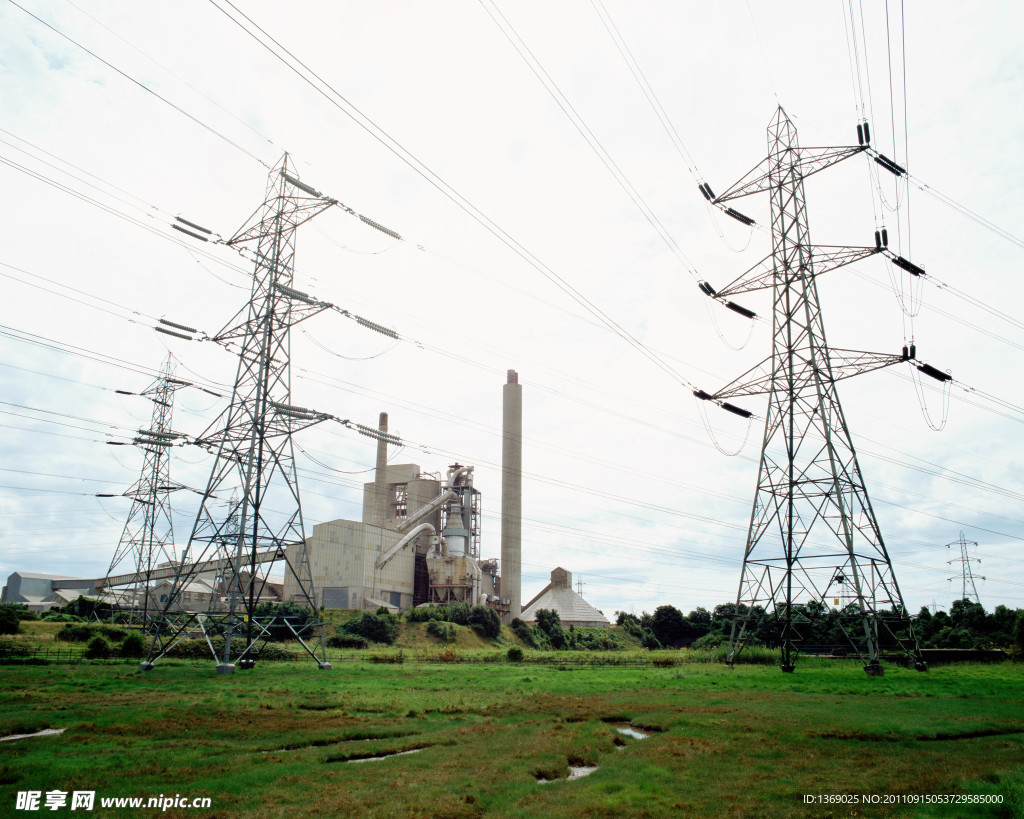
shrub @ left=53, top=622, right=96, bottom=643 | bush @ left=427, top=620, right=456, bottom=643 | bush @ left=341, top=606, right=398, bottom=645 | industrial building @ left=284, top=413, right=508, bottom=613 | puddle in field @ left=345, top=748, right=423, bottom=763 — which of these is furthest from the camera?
industrial building @ left=284, top=413, right=508, bottom=613

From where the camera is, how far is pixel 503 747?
593 inches

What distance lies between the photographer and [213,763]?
40.4 feet

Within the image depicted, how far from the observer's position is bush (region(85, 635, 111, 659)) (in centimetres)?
3803

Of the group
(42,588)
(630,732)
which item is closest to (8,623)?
(630,732)

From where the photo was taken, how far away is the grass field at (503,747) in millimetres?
10281

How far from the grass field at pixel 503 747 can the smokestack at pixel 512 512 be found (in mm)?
69619

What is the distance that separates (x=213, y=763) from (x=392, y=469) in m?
97.6

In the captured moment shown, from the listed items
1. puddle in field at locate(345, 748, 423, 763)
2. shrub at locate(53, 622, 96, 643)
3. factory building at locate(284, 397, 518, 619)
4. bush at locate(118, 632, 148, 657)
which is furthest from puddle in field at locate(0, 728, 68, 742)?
factory building at locate(284, 397, 518, 619)

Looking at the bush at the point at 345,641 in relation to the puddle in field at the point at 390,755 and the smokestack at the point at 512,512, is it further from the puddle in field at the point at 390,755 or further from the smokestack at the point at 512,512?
the puddle in field at the point at 390,755

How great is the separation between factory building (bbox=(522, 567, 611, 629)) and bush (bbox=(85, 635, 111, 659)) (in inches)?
2858

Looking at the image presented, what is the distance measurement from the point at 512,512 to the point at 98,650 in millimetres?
64145

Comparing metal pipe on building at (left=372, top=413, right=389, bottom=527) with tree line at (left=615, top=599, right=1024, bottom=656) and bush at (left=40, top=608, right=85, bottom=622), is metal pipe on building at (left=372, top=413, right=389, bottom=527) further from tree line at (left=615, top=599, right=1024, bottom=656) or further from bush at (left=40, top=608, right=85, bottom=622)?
tree line at (left=615, top=599, right=1024, bottom=656)

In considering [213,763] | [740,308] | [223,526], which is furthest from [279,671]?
[740,308]

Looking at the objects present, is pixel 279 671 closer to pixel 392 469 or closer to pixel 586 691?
pixel 586 691
